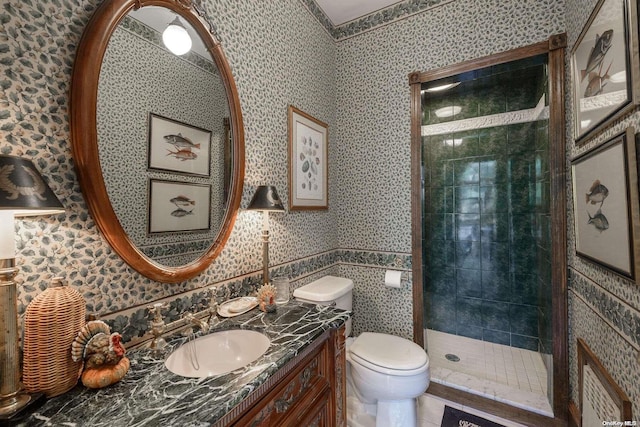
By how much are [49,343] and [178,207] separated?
57cm

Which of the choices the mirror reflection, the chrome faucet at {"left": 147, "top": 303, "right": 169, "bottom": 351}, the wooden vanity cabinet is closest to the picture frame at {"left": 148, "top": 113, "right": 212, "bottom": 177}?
the mirror reflection

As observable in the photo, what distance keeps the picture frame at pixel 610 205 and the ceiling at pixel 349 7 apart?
5.77ft

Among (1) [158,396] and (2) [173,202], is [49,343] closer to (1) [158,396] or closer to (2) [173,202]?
(1) [158,396]

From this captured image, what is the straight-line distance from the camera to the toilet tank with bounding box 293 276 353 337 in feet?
5.61

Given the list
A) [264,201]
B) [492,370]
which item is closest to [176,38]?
[264,201]

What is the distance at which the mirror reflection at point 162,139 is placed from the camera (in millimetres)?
938

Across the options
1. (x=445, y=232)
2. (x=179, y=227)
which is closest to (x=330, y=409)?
(x=179, y=227)

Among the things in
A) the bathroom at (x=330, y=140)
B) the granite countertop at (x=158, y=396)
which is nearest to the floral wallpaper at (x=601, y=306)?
the bathroom at (x=330, y=140)

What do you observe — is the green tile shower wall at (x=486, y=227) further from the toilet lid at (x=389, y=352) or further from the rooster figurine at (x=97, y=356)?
the rooster figurine at (x=97, y=356)

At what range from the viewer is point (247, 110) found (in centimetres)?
150

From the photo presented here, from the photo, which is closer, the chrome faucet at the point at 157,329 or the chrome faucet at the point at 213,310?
the chrome faucet at the point at 157,329

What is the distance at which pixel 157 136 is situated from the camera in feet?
3.47

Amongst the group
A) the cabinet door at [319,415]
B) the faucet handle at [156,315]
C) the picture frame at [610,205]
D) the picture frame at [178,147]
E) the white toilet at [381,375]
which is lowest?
the white toilet at [381,375]

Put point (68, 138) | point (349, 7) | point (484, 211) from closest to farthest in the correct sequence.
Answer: point (68, 138) → point (349, 7) → point (484, 211)
